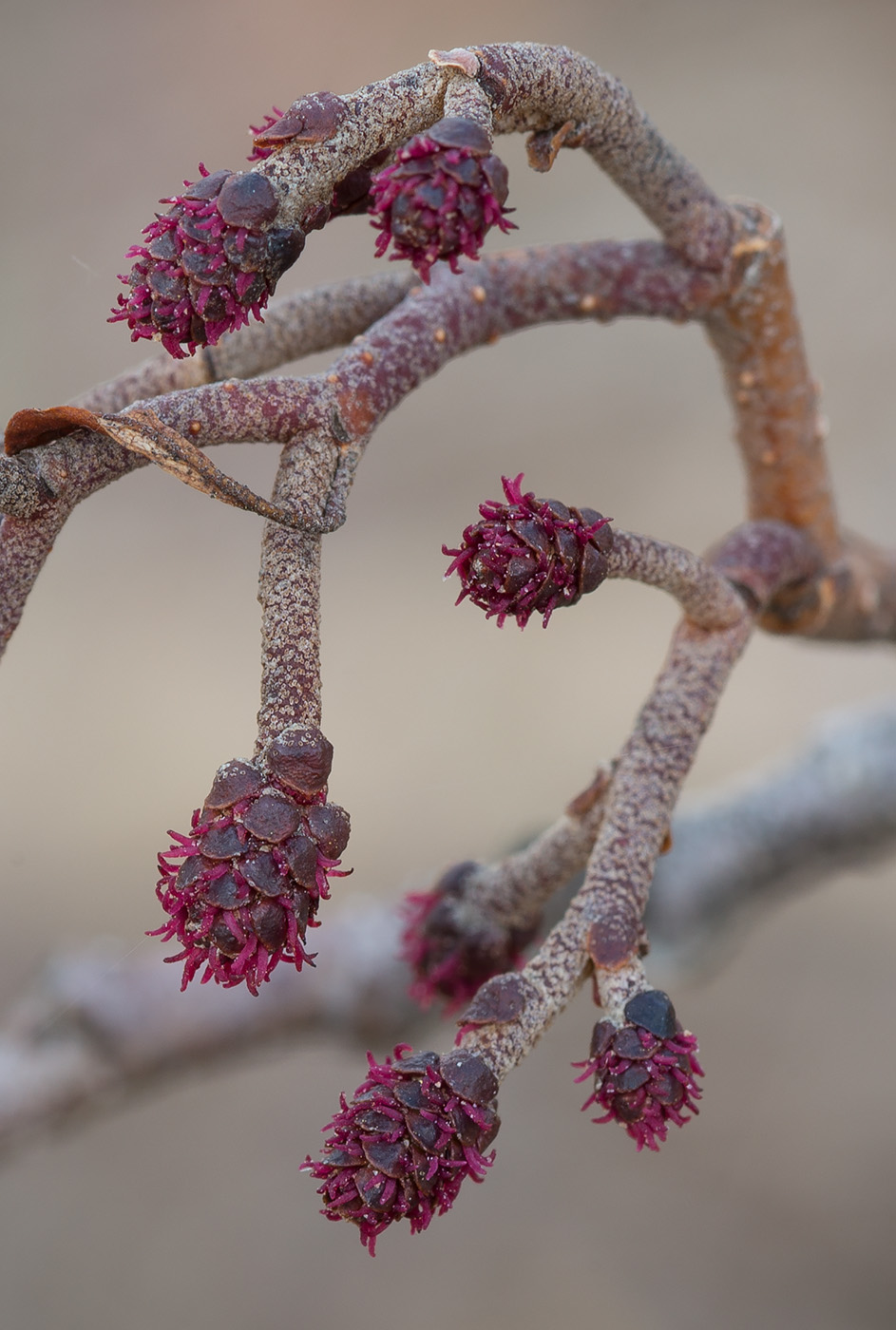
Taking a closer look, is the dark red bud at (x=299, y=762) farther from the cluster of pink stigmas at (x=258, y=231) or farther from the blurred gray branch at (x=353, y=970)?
the blurred gray branch at (x=353, y=970)

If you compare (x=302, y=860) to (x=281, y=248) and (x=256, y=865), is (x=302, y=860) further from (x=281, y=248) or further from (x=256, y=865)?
(x=281, y=248)

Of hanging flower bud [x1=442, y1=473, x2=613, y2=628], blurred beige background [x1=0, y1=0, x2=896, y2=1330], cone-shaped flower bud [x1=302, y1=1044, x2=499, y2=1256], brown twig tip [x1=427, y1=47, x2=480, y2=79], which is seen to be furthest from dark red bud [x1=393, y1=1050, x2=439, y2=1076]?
blurred beige background [x1=0, y1=0, x2=896, y2=1330]

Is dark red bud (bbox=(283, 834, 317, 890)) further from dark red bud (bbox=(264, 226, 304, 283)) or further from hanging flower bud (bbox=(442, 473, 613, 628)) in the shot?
dark red bud (bbox=(264, 226, 304, 283))

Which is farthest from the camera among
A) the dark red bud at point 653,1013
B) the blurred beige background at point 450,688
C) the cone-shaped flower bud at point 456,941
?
the blurred beige background at point 450,688

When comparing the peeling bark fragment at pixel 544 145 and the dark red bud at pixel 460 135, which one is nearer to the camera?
the dark red bud at pixel 460 135

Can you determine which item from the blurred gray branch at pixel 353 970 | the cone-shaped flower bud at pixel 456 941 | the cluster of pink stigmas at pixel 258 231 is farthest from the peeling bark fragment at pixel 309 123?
the blurred gray branch at pixel 353 970
